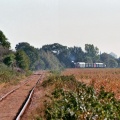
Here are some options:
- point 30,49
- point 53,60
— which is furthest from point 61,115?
point 53,60

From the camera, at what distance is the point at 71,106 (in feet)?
49.2

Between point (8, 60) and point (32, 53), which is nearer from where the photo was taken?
point (8, 60)

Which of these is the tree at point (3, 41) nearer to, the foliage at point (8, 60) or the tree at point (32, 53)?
the foliage at point (8, 60)

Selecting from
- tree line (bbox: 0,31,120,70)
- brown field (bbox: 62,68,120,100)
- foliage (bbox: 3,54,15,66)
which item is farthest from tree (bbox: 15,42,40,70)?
brown field (bbox: 62,68,120,100)

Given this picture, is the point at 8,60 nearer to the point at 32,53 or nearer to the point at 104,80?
the point at 104,80

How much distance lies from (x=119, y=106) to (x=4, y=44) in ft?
200

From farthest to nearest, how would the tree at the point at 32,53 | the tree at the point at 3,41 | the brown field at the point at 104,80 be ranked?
the tree at the point at 32,53 < the tree at the point at 3,41 < the brown field at the point at 104,80

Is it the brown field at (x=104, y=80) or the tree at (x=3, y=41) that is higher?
the tree at (x=3, y=41)

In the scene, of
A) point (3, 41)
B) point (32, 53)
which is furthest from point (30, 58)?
point (3, 41)

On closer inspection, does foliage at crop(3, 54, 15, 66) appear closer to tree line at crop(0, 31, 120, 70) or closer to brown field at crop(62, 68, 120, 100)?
tree line at crop(0, 31, 120, 70)

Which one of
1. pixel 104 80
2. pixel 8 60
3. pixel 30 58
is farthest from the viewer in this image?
pixel 30 58

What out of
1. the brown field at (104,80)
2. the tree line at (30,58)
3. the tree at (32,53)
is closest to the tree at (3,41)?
the tree line at (30,58)

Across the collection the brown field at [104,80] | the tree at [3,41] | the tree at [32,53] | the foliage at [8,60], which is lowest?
the brown field at [104,80]

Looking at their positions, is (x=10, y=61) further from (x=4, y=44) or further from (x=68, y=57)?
(x=68, y=57)
